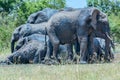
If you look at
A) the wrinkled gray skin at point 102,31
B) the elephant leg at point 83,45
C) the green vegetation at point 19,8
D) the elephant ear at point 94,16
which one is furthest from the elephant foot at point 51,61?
the green vegetation at point 19,8

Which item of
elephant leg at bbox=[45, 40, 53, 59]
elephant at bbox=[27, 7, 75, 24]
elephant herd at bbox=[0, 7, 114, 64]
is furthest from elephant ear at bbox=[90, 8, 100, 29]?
elephant at bbox=[27, 7, 75, 24]

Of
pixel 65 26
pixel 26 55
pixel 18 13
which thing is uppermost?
pixel 65 26

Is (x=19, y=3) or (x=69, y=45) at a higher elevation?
(x=69, y=45)

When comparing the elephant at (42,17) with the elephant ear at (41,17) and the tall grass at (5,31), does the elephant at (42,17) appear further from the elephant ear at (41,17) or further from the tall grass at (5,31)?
the tall grass at (5,31)

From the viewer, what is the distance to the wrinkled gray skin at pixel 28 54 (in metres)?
11.5

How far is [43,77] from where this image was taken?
285 inches

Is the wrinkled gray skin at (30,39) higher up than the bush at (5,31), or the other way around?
the wrinkled gray skin at (30,39)

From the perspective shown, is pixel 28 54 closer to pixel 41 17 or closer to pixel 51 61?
pixel 51 61

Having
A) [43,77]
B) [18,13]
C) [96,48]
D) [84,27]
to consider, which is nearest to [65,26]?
[84,27]

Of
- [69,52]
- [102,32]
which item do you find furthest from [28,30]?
[102,32]

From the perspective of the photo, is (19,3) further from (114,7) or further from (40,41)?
(40,41)

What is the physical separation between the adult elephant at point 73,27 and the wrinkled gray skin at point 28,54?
0.47 metres

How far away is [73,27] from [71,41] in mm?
421

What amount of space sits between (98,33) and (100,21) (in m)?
0.29
